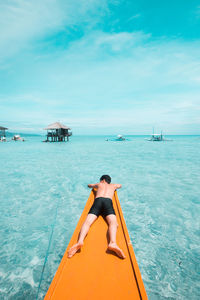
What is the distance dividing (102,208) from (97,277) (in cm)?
140

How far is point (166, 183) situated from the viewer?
851 cm

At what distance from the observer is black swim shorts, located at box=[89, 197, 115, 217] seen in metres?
3.07

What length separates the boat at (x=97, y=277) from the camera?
166cm

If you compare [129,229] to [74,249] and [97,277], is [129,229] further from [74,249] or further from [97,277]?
[97,277]

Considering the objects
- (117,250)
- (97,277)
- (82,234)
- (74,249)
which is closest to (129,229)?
(82,234)

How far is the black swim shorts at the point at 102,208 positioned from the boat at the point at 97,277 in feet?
2.33

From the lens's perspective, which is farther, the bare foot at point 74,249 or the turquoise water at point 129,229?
the turquoise water at point 129,229

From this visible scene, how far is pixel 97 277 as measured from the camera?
185 cm

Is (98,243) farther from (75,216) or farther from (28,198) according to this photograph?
(28,198)

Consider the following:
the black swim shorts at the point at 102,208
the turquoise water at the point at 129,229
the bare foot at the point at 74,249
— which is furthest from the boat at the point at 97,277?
the turquoise water at the point at 129,229

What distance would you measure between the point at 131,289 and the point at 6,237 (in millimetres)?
3391

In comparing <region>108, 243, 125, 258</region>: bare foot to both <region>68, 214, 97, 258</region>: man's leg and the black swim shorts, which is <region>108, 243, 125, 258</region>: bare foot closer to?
<region>68, 214, 97, 258</region>: man's leg

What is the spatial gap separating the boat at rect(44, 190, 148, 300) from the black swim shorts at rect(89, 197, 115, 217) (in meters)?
0.71

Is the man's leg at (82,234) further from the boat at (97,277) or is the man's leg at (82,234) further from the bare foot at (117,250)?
the bare foot at (117,250)
